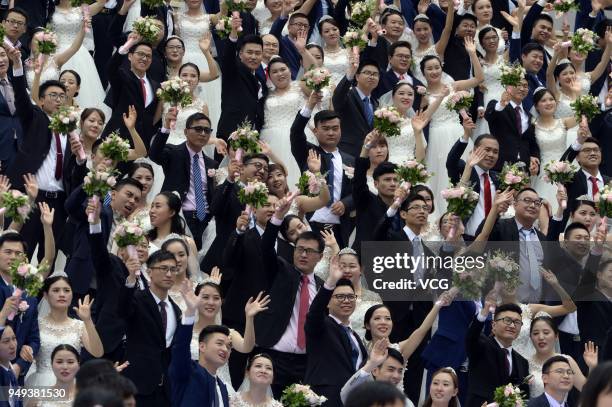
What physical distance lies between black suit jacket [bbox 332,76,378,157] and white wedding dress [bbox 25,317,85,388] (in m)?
4.27

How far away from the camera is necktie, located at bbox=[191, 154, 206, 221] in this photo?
14.8 m

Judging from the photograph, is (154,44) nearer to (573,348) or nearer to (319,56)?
(319,56)

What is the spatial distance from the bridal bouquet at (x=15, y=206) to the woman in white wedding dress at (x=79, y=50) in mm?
3821

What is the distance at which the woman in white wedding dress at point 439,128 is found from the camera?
16.4 meters

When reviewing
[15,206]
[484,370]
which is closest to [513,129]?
[484,370]

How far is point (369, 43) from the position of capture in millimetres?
17109

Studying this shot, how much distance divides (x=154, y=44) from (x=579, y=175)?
438 centimetres

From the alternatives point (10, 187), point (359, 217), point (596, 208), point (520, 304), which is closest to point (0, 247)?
point (10, 187)

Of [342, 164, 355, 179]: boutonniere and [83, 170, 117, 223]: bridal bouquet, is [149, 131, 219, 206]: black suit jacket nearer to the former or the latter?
[342, 164, 355, 179]: boutonniere

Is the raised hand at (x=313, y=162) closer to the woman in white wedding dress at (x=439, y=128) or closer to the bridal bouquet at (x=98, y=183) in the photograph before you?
the woman in white wedding dress at (x=439, y=128)

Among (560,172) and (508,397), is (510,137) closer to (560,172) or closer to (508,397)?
(560,172)

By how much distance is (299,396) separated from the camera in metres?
11.9

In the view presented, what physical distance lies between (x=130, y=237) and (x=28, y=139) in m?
2.70

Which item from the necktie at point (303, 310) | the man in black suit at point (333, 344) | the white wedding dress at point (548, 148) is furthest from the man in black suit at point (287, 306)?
the white wedding dress at point (548, 148)
